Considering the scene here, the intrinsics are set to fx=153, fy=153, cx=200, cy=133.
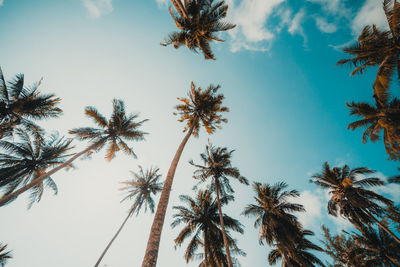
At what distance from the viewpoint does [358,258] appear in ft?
44.0

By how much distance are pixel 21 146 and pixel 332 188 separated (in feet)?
89.7

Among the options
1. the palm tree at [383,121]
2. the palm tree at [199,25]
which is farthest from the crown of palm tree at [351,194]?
the palm tree at [199,25]

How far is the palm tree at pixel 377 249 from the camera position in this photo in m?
13.4

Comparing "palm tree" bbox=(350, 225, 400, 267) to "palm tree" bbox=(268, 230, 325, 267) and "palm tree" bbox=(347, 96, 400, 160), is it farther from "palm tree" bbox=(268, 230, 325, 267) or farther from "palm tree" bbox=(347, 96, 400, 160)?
"palm tree" bbox=(347, 96, 400, 160)

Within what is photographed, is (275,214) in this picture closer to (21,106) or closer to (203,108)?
(203,108)

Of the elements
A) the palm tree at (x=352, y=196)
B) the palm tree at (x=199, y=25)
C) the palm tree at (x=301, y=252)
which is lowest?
the palm tree at (x=301, y=252)

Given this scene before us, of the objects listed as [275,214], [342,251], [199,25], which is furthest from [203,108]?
[342,251]

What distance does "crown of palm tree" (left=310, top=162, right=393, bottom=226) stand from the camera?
12.9 metres

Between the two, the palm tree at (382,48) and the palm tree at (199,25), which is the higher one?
the palm tree at (199,25)

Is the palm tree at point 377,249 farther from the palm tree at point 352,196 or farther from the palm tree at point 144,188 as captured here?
the palm tree at point 144,188

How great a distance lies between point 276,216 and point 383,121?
10872 millimetres

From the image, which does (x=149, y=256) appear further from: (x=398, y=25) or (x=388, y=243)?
(x=388, y=243)

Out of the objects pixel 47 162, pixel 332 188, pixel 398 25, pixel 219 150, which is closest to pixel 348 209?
pixel 332 188

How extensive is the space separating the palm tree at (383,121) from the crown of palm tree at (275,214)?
7377mm
